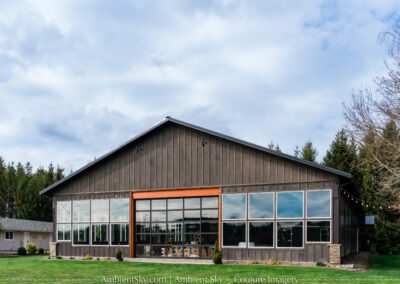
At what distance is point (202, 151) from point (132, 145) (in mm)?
4075

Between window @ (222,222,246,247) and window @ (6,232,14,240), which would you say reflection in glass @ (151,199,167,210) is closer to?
window @ (222,222,246,247)

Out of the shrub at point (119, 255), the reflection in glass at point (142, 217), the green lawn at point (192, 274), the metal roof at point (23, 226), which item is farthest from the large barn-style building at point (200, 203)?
the metal roof at point (23, 226)

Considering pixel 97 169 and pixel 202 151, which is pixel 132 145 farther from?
pixel 202 151

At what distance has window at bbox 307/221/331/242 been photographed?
64.3 ft

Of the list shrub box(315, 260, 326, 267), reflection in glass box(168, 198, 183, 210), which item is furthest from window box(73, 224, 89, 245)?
shrub box(315, 260, 326, 267)

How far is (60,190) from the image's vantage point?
26.6 metres

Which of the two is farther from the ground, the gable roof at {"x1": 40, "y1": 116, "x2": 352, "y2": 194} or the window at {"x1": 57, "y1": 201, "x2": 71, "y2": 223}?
the gable roof at {"x1": 40, "y1": 116, "x2": 352, "y2": 194}

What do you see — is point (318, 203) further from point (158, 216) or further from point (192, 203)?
point (158, 216)

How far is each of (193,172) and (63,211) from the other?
8292 mm

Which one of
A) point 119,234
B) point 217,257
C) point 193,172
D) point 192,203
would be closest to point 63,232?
point 119,234

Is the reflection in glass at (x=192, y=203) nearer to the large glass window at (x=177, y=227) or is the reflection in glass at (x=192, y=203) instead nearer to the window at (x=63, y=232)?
the large glass window at (x=177, y=227)

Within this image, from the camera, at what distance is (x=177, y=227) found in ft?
76.1

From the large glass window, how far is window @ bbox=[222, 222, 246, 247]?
0.51m

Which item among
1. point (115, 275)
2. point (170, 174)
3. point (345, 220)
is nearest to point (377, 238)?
point (345, 220)
